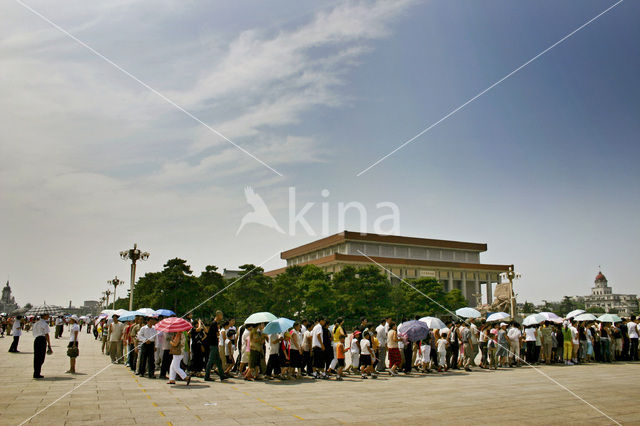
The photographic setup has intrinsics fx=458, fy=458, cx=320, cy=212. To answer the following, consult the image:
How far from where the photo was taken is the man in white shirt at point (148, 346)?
43.2 ft

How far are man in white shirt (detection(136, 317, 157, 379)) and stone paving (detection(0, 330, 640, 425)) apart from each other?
41 cm

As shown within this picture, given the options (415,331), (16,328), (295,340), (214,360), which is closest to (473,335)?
(415,331)

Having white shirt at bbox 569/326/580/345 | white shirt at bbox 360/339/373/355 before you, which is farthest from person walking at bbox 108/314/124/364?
white shirt at bbox 569/326/580/345

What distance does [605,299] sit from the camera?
601 ft

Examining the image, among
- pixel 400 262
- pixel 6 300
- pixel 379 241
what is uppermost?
pixel 379 241

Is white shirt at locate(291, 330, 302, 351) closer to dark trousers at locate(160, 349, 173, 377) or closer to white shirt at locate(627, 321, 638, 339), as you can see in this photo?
dark trousers at locate(160, 349, 173, 377)

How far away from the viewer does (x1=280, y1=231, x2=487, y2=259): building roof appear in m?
82.8

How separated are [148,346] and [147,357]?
456mm

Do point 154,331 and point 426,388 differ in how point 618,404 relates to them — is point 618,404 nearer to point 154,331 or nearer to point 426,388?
point 426,388

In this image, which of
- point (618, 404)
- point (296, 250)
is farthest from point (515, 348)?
point (296, 250)

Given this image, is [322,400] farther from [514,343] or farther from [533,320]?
[533,320]

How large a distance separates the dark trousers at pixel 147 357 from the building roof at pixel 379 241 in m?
68.7

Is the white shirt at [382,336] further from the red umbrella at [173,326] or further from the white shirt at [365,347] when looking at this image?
the red umbrella at [173,326]

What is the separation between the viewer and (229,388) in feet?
38.2
